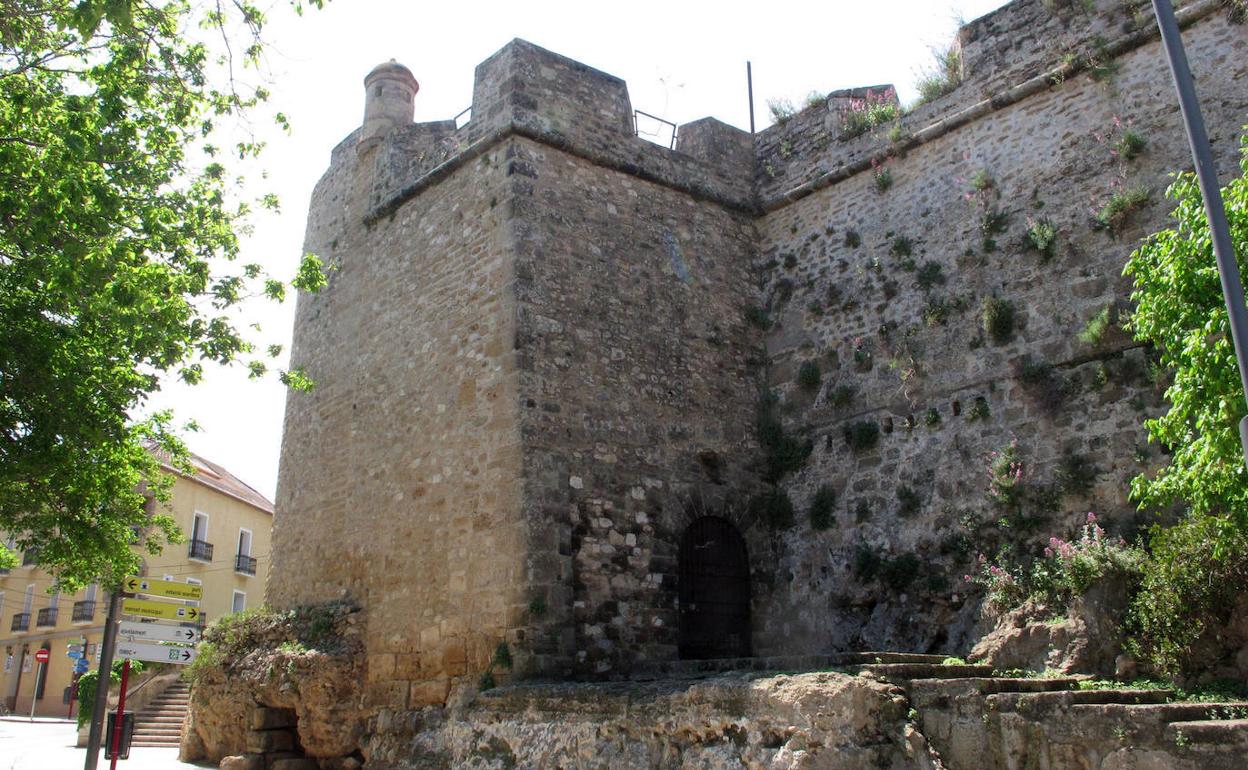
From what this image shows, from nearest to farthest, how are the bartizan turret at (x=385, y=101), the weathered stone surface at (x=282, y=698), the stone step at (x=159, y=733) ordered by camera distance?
the weathered stone surface at (x=282, y=698) → the bartizan turret at (x=385, y=101) → the stone step at (x=159, y=733)

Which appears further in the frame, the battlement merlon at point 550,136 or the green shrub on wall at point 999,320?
the battlement merlon at point 550,136

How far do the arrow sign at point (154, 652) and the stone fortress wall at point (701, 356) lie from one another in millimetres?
1794

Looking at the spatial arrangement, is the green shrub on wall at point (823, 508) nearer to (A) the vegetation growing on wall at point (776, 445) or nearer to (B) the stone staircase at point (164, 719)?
(A) the vegetation growing on wall at point (776, 445)

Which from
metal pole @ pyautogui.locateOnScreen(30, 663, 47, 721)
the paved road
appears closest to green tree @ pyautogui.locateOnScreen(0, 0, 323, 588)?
the paved road

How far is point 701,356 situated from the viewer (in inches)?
456

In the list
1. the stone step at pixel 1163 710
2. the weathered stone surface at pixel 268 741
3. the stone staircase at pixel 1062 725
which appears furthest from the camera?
the weathered stone surface at pixel 268 741

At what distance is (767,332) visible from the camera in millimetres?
12305

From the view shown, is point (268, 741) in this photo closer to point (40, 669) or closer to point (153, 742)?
point (153, 742)

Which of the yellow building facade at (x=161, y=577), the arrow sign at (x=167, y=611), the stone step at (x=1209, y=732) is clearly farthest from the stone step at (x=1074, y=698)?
the yellow building facade at (x=161, y=577)

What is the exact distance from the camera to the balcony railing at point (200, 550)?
28.9m

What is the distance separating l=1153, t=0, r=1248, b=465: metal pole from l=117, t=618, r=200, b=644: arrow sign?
30.6 ft

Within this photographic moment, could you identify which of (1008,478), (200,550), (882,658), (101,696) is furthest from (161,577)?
(882,658)

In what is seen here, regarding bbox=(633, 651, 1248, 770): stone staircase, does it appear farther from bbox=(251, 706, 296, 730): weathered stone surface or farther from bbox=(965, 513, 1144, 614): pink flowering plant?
bbox=(251, 706, 296, 730): weathered stone surface

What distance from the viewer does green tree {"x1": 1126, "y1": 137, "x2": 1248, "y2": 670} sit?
6367 mm
